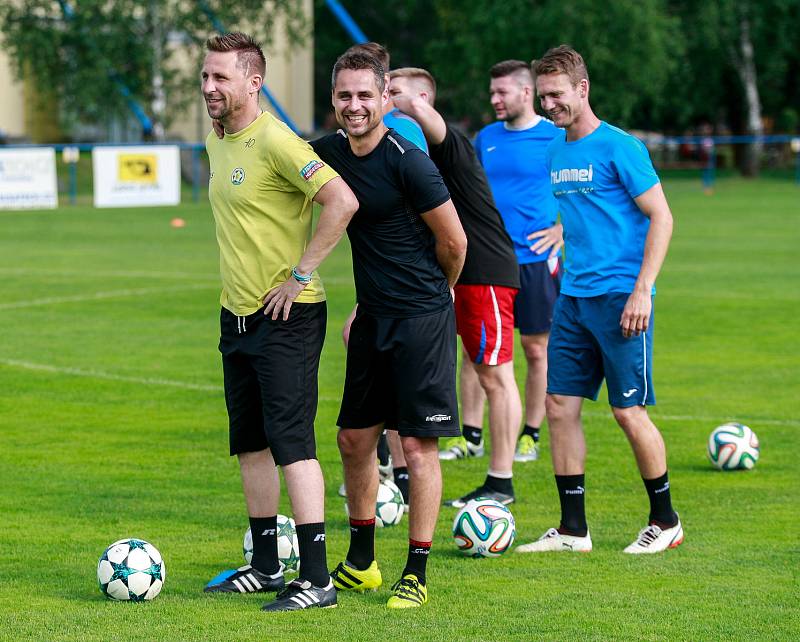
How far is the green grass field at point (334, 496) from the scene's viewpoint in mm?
5746

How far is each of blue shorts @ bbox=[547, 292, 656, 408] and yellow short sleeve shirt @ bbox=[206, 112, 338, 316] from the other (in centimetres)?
158

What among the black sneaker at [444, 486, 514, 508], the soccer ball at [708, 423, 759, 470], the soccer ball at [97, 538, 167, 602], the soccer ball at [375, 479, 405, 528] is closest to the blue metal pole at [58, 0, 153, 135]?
the soccer ball at [708, 423, 759, 470]

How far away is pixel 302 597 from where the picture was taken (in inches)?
231

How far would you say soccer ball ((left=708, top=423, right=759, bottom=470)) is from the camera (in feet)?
28.6

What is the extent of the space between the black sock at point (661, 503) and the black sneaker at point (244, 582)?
1.91 m

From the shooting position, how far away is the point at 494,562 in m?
6.75

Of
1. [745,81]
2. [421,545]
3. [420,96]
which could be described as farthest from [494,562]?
[745,81]

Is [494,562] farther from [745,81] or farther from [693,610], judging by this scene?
[745,81]

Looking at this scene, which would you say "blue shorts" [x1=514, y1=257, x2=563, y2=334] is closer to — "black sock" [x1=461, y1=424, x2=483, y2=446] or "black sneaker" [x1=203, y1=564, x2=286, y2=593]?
"black sock" [x1=461, y1=424, x2=483, y2=446]

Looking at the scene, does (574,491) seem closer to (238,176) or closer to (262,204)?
(262,204)

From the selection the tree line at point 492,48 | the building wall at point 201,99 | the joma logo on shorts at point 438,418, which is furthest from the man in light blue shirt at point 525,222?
the building wall at point 201,99

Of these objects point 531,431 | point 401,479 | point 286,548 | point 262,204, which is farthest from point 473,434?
point 262,204

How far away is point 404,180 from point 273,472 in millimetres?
1388

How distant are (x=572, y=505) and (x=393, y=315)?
62.9 inches
